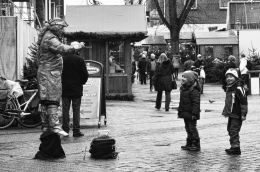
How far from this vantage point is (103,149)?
9.90 metres

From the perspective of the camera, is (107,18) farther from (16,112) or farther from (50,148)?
(50,148)

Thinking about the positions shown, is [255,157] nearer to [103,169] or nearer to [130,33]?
[103,169]

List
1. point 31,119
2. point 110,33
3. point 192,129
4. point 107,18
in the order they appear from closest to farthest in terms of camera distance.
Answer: point 192,129 < point 31,119 < point 110,33 < point 107,18

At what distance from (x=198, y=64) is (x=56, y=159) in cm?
2272

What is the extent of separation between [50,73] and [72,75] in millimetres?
1855

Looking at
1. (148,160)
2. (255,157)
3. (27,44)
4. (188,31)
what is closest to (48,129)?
(148,160)

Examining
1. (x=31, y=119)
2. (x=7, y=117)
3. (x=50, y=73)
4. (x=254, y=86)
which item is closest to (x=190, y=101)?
(x=50, y=73)

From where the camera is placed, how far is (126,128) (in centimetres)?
1459

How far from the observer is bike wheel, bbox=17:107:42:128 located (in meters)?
14.7

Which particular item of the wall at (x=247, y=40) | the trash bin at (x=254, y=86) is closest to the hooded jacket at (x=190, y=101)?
the trash bin at (x=254, y=86)

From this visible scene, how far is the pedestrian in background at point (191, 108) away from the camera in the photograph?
36.2 ft

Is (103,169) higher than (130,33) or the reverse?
the reverse

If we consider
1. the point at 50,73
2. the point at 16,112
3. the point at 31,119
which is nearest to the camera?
the point at 50,73

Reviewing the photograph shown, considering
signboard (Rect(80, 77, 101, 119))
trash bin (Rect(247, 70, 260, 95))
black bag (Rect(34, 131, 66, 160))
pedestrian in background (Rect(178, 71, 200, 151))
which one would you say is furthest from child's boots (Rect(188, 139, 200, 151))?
trash bin (Rect(247, 70, 260, 95))
